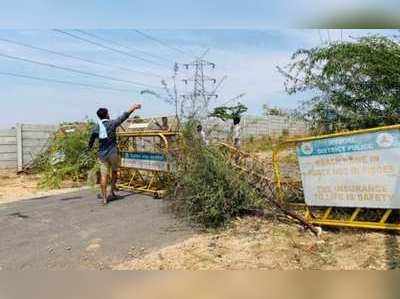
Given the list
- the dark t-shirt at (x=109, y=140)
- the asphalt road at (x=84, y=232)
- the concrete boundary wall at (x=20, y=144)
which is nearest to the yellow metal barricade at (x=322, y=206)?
the asphalt road at (x=84, y=232)

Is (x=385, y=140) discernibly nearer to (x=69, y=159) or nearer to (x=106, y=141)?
(x=106, y=141)

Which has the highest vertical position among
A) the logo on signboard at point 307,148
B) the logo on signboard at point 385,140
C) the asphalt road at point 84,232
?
the logo on signboard at point 385,140

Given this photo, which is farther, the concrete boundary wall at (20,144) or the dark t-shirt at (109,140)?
the concrete boundary wall at (20,144)

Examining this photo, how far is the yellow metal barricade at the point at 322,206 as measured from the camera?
4.79m

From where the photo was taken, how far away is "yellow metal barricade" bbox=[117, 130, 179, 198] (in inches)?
312

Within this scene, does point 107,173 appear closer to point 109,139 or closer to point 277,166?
point 109,139

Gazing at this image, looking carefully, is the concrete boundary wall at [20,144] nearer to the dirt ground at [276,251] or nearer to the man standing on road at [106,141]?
the man standing on road at [106,141]

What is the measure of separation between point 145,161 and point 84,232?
266 centimetres

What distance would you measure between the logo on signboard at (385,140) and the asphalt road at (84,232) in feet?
8.44

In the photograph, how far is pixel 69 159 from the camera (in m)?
12.9

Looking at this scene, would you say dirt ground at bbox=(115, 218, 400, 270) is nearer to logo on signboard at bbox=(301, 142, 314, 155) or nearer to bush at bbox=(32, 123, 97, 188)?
logo on signboard at bbox=(301, 142, 314, 155)

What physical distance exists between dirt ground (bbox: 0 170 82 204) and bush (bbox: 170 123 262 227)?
538 centimetres

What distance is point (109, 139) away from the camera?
26.8ft

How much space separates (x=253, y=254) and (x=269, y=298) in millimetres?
2386
